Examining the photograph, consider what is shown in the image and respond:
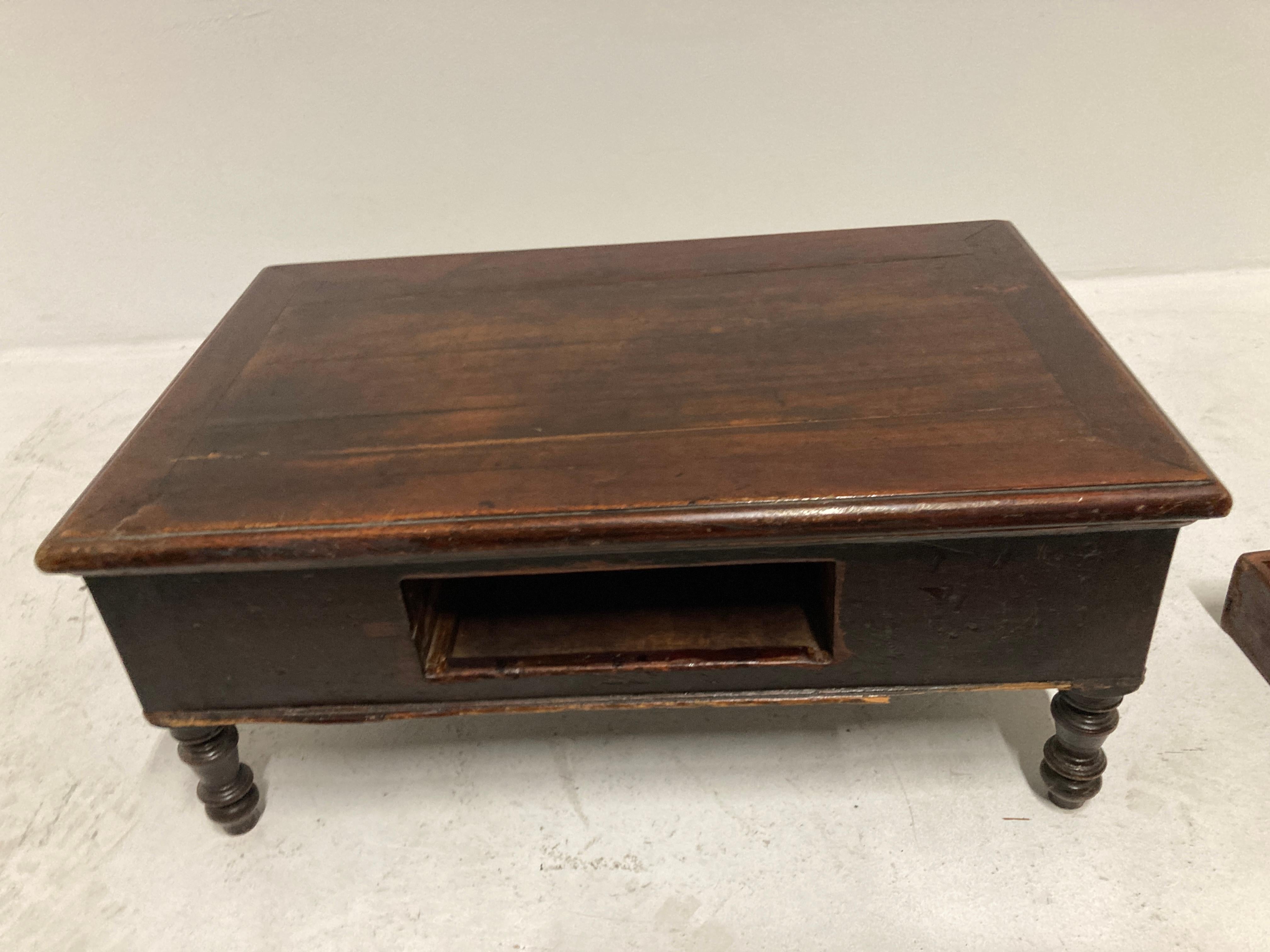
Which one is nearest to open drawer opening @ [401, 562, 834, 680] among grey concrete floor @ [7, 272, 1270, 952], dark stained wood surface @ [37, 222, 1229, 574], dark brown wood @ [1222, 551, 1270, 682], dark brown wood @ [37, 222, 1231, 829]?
dark brown wood @ [37, 222, 1231, 829]

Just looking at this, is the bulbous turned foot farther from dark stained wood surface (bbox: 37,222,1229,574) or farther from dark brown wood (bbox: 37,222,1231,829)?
dark stained wood surface (bbox: 37,222,1229,574)

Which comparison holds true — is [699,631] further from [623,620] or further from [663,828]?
[663,828]

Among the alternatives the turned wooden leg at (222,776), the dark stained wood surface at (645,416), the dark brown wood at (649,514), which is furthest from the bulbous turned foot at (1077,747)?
the turned wooden leg at (222,776)

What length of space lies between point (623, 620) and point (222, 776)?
60 centimetres

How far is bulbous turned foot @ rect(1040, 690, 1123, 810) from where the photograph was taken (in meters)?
1.44

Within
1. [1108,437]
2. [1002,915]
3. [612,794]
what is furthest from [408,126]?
[1002,915]

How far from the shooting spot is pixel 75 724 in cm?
179

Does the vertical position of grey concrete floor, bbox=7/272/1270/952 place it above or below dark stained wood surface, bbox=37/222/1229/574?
below

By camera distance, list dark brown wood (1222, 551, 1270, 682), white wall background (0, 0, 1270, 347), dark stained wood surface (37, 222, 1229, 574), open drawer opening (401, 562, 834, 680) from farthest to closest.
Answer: white wall background (0, 0, 1270, 347) < dark brown wood (1222, 551, 1270, 682) < open drawer opening (401, 562, 834, 680) < dark stained wood surface (37, 222, 1229, 574)

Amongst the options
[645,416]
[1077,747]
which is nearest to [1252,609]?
[1077,747]

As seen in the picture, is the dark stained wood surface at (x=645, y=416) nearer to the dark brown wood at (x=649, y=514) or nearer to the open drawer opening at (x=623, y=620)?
the dark brown wood at (x=649, y=514)

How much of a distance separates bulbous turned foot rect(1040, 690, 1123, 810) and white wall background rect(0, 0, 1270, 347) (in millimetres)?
1547

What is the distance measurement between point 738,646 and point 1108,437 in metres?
0.51

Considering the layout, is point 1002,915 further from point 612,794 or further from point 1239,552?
point 1239,552
